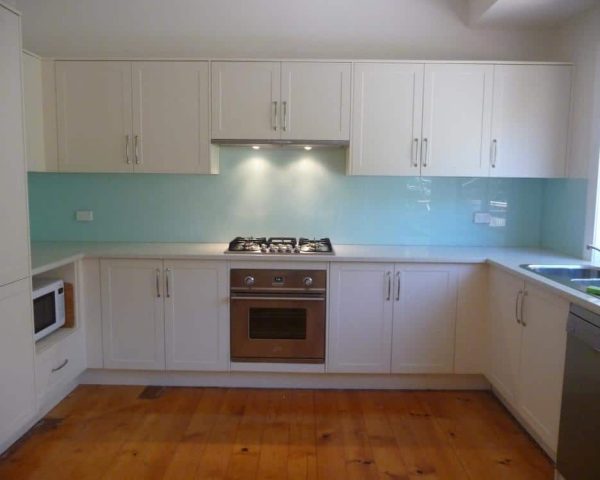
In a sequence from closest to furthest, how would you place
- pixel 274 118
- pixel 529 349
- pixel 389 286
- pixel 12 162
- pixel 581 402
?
pixel 581 402 → pixel 12 162 → pixel 529 349 → pixel 389 286 → pixel 274 118

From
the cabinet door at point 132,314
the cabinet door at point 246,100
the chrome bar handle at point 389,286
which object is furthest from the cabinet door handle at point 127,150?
the chrome bar handle at point 389,286

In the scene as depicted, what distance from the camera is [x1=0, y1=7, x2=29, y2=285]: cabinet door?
222 cm

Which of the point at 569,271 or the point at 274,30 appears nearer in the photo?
the point at 569,271

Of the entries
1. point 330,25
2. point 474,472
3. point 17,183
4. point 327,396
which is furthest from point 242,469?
point 330,25

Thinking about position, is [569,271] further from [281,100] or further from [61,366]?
[61,366]

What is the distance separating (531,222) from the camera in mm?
3590

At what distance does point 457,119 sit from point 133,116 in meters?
2.16

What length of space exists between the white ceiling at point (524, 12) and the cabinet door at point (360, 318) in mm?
1790

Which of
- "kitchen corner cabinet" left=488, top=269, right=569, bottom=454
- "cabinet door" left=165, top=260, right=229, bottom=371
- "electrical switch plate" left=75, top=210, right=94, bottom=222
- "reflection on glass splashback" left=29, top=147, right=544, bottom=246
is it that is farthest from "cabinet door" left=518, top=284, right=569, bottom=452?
"electrical switch plate" left=75, top=210, right=94, bottom=222

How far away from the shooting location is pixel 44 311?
2.78 m

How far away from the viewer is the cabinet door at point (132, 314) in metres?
3.08

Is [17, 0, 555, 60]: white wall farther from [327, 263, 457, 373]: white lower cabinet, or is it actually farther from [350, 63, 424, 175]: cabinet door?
[327, 263, 457, 373]: white lower cabinet

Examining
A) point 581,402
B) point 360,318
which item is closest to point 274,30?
point 360,318

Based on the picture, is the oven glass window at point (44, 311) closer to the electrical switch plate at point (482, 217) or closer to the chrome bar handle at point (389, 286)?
the chrome bar handle at point (389, 286)
